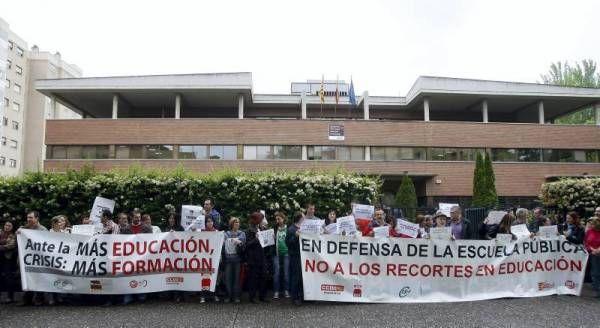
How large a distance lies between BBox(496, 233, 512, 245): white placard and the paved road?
1140mm

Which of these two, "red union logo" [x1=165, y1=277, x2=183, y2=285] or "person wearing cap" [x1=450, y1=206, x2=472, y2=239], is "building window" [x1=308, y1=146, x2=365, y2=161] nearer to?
"person wearing cap" [x1=450, y1=206, x2=472, y2=239]

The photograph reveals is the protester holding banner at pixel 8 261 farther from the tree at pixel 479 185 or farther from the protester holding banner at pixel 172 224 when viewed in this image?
the tree at pixel 479 185

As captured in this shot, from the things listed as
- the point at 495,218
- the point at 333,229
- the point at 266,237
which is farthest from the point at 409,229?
the point at 266,237

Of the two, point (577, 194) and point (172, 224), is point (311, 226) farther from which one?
point (577, 194)

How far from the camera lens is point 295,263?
347 inches

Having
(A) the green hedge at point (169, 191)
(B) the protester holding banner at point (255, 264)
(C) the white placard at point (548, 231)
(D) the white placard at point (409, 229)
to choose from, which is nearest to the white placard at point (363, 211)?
(D) the white placard at point (409, 229)

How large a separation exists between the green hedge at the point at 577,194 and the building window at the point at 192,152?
78.2 feet

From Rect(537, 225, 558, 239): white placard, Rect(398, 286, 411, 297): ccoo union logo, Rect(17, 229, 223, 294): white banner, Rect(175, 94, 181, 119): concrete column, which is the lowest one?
Rect(398, 286, 411, 297): ccoo union logo

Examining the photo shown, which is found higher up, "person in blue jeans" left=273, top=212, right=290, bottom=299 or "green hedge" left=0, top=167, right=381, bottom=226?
"green hedge" left=0, top=167, right=381, bottom=226

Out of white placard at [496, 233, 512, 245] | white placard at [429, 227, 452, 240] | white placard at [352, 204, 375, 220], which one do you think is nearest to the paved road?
white placard at [496, 233, 512, 245]

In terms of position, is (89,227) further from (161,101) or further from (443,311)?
(161,101)

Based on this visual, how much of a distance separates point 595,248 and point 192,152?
1093 inches

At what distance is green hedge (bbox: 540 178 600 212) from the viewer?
45.8ft

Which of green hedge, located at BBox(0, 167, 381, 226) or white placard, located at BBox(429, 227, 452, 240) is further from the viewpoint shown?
green hedge, located at BBox(0, 167, 381, 226)
